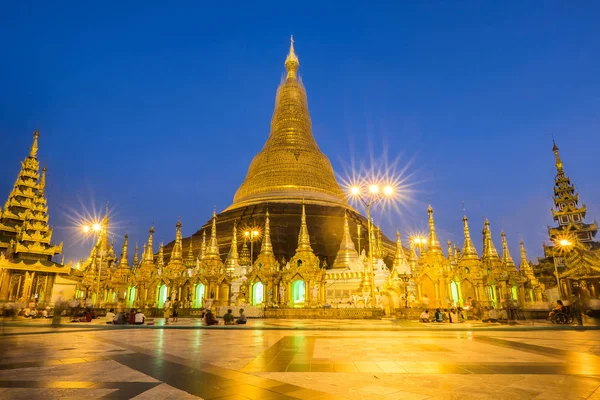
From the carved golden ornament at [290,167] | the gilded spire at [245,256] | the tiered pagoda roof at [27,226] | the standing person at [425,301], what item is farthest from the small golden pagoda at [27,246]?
the standing person at [425,301]

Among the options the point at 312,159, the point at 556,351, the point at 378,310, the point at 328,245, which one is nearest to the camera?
the point at 556,351

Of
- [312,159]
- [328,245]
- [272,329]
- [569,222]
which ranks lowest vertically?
[272,329]

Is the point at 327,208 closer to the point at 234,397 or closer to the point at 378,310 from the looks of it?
the point at 378,310

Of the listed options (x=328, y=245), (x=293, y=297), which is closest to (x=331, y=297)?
(x=293, y=297)

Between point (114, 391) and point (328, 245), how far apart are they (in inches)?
1818

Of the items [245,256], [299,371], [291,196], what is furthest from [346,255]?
[299,371]

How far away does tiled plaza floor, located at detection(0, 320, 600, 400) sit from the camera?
5.34m

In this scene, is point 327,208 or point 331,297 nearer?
point 331,297

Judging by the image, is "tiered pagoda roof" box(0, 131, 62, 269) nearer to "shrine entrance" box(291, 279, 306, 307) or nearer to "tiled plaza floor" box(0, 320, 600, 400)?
"shrine entrance" box(291, 279, 306, 307)

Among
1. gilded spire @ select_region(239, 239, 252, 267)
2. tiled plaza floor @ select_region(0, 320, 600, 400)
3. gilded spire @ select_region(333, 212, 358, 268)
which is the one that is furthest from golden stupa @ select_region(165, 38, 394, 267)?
tiled plaza floor @ select_region(0, 320, 600, 400)

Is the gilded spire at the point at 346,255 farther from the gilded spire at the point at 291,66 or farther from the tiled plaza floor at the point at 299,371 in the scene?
the gilded spire at the point at 291,66

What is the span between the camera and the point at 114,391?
5391 millimetres

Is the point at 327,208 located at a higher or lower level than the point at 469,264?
higher

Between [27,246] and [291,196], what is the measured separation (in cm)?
3332
